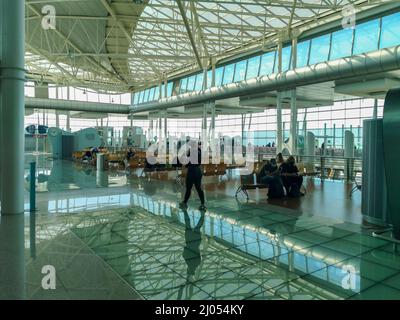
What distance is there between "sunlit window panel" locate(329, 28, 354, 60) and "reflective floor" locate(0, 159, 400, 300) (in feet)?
37.6

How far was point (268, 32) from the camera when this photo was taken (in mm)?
19656

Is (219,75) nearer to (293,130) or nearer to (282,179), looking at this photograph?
(293,130)

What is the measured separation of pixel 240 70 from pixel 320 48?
7587 millimetres

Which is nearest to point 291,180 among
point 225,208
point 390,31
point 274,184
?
point 274,184

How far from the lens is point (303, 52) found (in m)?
20.5

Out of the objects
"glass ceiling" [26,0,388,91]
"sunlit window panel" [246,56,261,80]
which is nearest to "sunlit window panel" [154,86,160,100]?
"glass ceiling" [26,0,388,91]

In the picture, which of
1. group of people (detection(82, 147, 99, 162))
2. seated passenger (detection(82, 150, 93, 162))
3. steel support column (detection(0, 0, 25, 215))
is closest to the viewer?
steel support column (detection(0, 0, 25, 215))

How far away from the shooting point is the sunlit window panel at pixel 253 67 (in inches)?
945

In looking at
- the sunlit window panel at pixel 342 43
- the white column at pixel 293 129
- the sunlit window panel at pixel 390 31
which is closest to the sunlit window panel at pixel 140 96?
the white column at pixel 293 129

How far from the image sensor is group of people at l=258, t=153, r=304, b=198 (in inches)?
401

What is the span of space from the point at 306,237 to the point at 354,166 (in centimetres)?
983

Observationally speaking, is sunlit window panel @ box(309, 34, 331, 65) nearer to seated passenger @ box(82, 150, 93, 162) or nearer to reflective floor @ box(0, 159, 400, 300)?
A: reflective floor @ box(0, 159, 400, 300)
